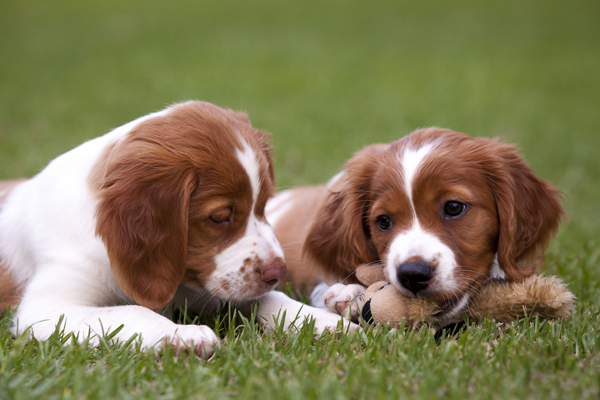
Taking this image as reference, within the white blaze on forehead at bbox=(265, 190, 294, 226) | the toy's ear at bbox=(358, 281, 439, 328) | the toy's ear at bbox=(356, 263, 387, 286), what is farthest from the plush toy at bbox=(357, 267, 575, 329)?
the white blaze on forehead at bbox=(265, 190, 294, 226)

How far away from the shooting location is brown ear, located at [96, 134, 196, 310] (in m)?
3.38

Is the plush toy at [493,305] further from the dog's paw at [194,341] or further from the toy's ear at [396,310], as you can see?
the dog's paw at [194,341]

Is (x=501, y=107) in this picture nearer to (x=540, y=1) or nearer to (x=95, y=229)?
(x=95, y=229)

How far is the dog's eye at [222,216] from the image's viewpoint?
11.6ft

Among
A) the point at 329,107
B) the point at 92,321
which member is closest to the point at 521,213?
the point at 92,321

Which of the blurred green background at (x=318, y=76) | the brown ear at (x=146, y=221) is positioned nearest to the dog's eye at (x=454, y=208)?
the brown ear at (x=146, y=221)

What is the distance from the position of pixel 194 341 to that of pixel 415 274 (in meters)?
1.22

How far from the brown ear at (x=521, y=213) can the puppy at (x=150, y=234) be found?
1.16 m

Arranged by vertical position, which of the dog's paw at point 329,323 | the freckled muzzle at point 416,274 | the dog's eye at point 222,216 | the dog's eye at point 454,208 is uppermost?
the dog's eye at point 454,208

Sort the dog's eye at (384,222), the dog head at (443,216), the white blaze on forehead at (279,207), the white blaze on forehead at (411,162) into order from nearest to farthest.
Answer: the dog head at (443,216) → the white blaze on forehead at (411,162) → the dog's eye at (384,222) → the white blaze on forehead at (279,207)

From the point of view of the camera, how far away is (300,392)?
8.07 ft

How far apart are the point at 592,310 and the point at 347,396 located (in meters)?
2.02

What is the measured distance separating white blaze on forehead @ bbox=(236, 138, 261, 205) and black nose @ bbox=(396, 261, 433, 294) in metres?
0.96

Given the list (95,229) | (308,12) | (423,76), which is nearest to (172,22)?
(308,12)
